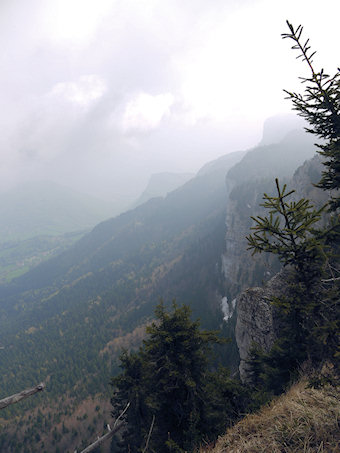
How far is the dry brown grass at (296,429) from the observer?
5027mm

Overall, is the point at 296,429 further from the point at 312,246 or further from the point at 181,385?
the point at 181,385

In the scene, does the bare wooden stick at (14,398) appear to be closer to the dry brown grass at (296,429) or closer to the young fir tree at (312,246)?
the dry brown grass at (296,429)

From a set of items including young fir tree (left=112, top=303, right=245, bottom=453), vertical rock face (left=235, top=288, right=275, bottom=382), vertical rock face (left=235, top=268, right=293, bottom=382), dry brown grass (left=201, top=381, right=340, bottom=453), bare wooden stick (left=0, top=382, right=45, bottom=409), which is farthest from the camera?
vertical rock face (left=235, top=288, right=275, bottom=382)

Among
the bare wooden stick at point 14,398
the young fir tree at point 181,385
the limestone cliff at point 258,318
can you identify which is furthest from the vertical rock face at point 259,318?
the bare wooden stick at point 14,398

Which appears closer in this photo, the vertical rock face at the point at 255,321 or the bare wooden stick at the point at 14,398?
the bare wooden stick at the point at 14,398

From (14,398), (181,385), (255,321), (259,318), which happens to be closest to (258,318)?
(259,318)

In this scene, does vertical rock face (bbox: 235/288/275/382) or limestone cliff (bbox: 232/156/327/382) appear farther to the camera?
vertical rock face (bbox: 235/288/275/382)

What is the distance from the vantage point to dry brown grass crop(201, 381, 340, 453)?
5.03 m

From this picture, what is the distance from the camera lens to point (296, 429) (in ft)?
17.4

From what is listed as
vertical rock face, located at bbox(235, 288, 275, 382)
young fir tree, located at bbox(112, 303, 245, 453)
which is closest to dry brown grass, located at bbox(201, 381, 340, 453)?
young fir tree, located at bbox(112, 303, 245, 453)

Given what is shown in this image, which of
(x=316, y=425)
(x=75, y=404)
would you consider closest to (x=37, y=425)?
(x=75, y=404)

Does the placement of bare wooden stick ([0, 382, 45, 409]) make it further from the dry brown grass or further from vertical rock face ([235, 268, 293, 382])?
vertical rock face ([235, 268, 293, 382])

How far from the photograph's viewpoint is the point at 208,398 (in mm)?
13812

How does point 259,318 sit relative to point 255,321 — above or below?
above
